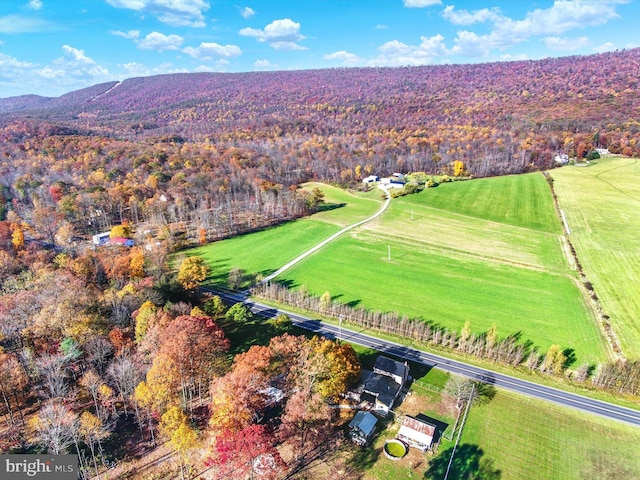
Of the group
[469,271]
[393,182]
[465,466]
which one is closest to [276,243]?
[469,271]

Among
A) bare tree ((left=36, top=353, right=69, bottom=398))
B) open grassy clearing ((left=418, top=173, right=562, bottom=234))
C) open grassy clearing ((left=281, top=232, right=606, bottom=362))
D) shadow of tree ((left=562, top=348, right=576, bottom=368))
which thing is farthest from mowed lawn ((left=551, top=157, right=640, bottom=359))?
bare tree ((left=36, top=353, right=69, bottom=398))

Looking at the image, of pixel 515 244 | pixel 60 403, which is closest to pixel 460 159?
pixel 515 244

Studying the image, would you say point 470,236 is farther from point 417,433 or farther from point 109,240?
point 109,240

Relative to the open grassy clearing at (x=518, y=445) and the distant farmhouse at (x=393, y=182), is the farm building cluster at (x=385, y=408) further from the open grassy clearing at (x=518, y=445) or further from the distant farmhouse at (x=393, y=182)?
the distant farmhouse at (x=393, y=182)

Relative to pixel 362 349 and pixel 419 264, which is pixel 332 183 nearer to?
pixel 419 264

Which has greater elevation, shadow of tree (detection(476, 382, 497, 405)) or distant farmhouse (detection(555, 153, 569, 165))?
distant farmhouse (detection(555, 153, 569, 165))

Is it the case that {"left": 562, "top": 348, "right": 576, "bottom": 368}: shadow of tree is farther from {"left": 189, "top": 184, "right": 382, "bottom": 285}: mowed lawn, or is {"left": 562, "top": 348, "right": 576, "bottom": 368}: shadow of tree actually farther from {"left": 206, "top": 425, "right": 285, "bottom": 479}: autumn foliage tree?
{"left": 189, "top": 184, "right": 382, "bottom": 285}: mowed lawn
